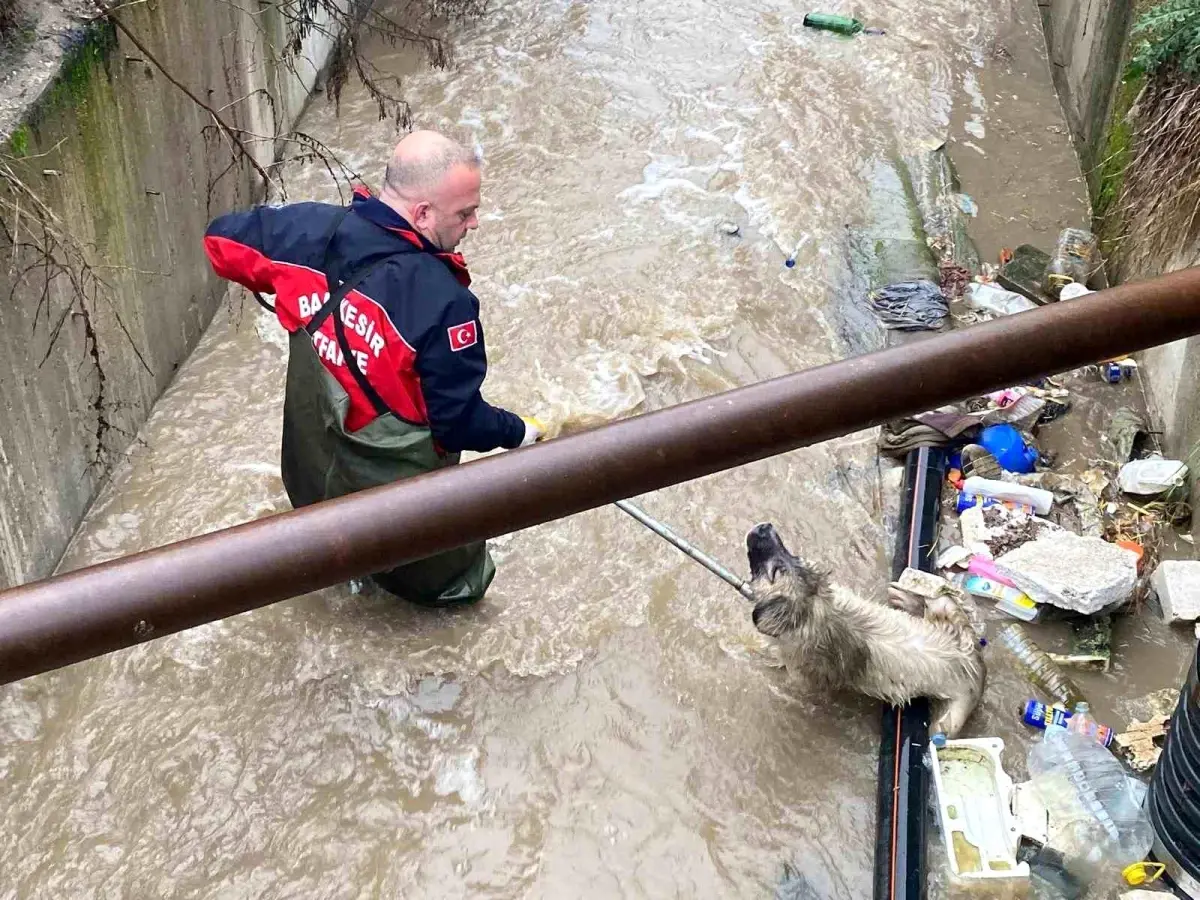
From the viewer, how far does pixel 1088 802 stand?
3.57m

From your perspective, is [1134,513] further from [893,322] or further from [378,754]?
[378,754]

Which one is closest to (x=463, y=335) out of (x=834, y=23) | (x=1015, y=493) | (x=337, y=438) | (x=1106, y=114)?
(x=337, y=438)

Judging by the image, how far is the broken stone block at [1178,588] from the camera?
13.9 ft

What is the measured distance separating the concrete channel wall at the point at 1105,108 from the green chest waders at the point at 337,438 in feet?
10.9

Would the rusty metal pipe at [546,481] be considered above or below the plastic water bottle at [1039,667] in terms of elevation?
above

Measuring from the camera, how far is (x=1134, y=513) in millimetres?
4738

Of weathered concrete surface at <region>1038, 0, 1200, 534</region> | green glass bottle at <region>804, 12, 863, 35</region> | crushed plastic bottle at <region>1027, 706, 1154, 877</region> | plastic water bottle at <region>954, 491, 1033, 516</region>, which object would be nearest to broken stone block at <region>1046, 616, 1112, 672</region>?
crushed plastic bottle at <region>1027, 706, 1154, 877</region>

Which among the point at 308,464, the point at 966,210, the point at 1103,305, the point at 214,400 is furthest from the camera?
the point at 966,210

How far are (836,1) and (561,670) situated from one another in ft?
23.5

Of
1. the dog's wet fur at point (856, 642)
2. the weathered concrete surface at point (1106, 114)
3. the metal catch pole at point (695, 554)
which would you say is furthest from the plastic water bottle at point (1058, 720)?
the weathered concrete surface at point (1106, 114)

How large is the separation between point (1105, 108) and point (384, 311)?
559 centimetres

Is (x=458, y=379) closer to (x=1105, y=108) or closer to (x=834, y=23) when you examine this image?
(x=1105, y=108)

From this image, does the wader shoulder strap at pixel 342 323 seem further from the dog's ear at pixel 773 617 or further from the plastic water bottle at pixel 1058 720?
the plastic water bottle at pixel 1058 720

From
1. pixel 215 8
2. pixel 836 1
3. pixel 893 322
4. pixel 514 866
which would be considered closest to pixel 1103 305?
pixel 514 866
